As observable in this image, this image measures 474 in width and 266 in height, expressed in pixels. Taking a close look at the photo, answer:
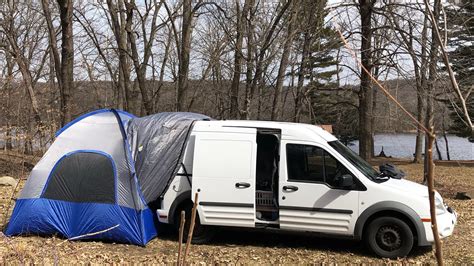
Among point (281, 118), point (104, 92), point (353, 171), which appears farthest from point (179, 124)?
point (104, 92)

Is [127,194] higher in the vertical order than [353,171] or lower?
lower

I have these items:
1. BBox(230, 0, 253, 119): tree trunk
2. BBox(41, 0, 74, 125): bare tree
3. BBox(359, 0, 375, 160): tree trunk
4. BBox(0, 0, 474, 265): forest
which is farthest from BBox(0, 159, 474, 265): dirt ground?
BBox(230, 0, 253, 119): tree trunk

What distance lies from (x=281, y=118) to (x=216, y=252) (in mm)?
17123

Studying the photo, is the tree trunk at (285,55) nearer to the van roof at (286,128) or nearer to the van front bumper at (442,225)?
the van roof at (286,128)

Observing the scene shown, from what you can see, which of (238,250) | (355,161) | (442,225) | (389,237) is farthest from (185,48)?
(442,225)

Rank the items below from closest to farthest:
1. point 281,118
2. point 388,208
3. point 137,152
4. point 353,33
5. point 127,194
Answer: point 388,208, point 127,194, point 137,152, point 353,33, point 281,118

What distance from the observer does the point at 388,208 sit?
6.69 meters

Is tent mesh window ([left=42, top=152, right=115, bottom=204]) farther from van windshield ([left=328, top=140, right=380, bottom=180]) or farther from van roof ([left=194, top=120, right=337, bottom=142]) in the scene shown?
van windshield ([left=328, top=140, right=380, bottom=180])

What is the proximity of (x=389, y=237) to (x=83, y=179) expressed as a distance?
15.8 feet

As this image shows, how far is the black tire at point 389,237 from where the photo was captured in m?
6.65

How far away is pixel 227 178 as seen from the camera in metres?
7.14

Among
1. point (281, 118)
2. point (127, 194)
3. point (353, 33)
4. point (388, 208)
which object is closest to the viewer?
point (388, 208)

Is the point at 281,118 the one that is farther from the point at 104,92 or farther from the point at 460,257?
the point at 104,92

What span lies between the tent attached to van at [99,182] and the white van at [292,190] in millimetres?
372
